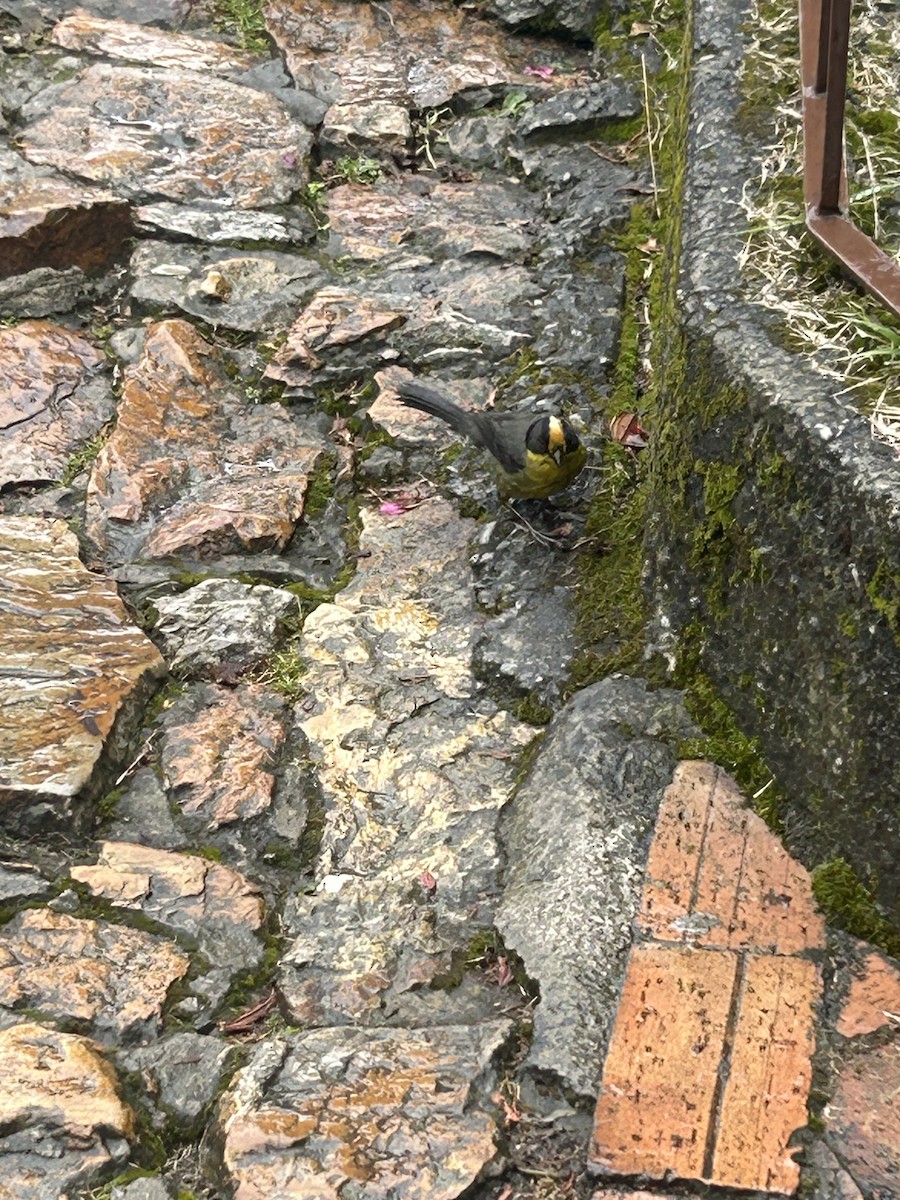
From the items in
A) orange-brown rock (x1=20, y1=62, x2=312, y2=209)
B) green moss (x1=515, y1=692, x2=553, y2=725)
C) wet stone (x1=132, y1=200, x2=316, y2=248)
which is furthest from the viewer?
orange-brown rock (x1=20, y1=62, x2=312, y2=209)

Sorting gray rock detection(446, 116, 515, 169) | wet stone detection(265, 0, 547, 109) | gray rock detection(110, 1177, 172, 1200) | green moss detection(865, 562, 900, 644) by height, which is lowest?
gray rock detection(110, 1177, 172, 1200)

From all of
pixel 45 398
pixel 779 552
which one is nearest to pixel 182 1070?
pixel 779 552

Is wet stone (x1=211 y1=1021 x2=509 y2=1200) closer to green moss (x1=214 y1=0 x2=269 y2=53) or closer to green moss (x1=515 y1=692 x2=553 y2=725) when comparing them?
green moss (x1=515 y1=692 x2=553 y2=725)

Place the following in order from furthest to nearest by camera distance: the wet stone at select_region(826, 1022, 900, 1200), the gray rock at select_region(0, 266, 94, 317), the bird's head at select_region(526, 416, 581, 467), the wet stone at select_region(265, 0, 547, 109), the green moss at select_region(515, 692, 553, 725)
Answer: the wet stone at select_region(265, 0, 547, 109)
the gray rock at select_region(0, 266, 94, 317)
the bird's head at select_region(526, 416, 581, 467)
the green moss at select_region(515, 692, 553, 725)
the wet stone at select_region(826, 1022, 900, 1200)

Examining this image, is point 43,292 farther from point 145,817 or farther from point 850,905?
point 850,905

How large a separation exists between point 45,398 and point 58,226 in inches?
29.6

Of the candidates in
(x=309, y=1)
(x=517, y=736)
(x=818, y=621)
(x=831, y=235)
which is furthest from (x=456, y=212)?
(x=818, y=621)

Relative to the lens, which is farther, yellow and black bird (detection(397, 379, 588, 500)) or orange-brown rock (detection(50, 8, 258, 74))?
orange-brown rock (detection(50, 8, 258, 74))

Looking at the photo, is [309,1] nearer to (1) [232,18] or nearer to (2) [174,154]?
(1) [232,18]

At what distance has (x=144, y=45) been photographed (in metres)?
5.35

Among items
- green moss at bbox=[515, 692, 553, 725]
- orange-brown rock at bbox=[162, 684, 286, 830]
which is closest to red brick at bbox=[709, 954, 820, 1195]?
green moss at bbox=[515, 692, 553, 725]

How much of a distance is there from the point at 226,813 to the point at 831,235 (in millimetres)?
1981

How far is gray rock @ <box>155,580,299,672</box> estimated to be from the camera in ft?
11.4

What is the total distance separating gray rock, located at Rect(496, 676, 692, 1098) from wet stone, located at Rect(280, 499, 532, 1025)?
115 millimetres
